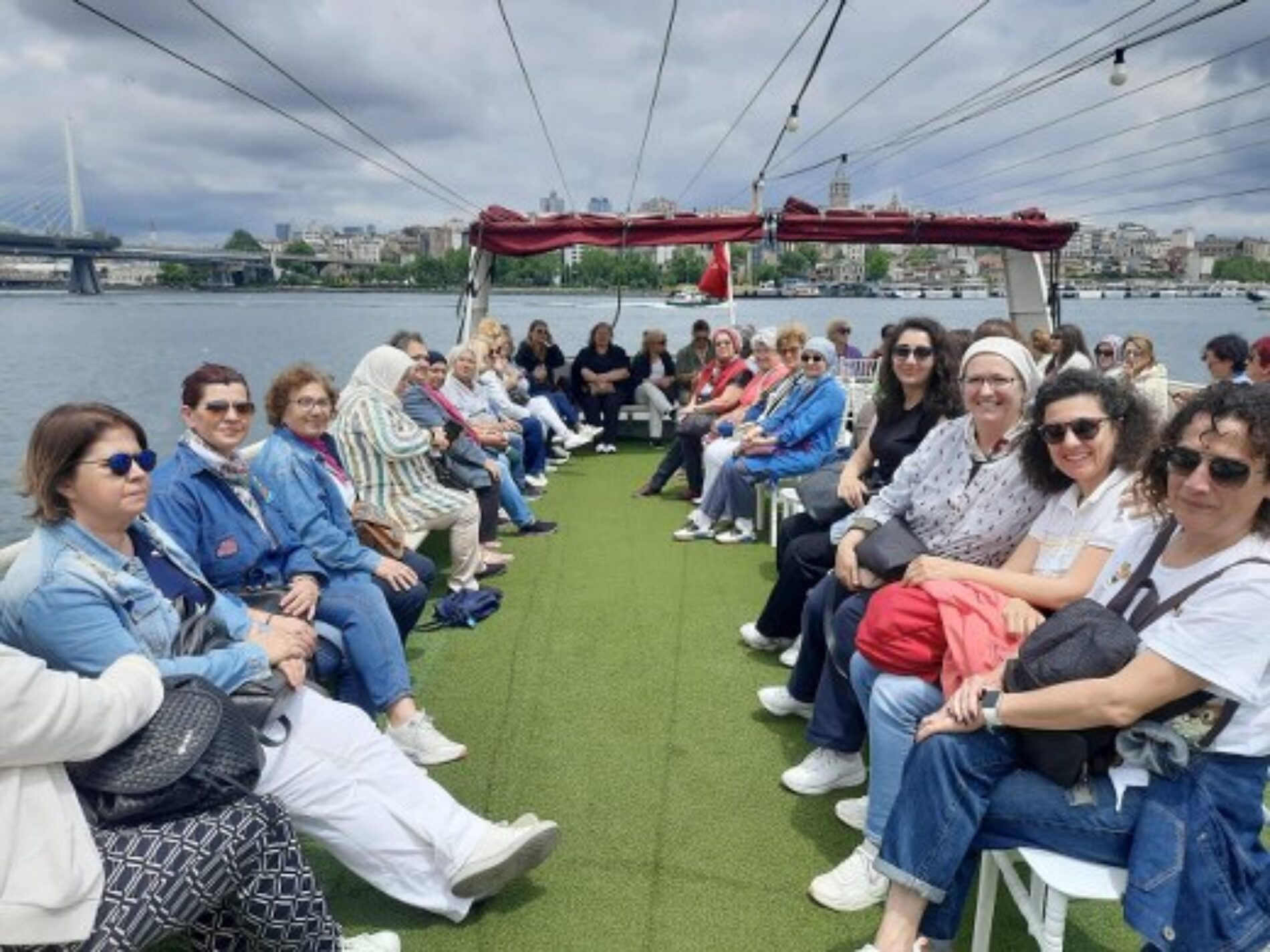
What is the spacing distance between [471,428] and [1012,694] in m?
3.80

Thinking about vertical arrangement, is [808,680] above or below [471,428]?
below

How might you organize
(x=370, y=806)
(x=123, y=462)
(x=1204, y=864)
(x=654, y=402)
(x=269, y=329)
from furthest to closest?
(x=269, y=329)
(x=654, y=402)
(x=370, y=806)
(x=123, y=462)
(x=1204, y=864)

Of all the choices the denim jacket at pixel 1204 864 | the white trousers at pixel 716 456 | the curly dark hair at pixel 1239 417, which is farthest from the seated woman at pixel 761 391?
the denim jacket at pixel 1204 864

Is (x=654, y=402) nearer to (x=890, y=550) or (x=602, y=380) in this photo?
(x=602, y=380)

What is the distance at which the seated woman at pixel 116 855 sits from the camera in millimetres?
1341

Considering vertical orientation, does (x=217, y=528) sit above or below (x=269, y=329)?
above

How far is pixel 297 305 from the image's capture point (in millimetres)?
74438

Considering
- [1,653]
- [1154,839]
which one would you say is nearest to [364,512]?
[1,653]

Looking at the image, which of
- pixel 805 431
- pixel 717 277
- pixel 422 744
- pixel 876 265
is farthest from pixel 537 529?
pixel 876 265

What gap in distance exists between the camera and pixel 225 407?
2.58m

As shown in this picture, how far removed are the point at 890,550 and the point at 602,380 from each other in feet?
19.4

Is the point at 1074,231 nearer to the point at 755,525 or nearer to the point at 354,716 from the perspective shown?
the point at 755,525

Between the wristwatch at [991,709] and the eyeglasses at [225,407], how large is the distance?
2175 mm

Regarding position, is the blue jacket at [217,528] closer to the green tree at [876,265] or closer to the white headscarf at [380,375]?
the white headscarf at [380,375]
